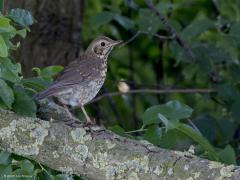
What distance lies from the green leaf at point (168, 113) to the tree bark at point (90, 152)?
46cm

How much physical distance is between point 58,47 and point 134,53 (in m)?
2.34

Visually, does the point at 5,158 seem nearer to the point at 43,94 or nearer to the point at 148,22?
the point at 43,94

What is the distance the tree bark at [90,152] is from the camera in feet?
11.8

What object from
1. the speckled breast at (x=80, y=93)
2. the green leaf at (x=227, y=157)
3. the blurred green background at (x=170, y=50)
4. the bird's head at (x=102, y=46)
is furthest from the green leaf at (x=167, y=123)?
the bird's head at (x=102, y=46)

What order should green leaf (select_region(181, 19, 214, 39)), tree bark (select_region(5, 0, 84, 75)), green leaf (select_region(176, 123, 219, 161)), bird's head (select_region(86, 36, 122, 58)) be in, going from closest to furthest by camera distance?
green leaf (select_region(176, 123, 219, 161)) < bird's head (select_region(86, 36, 122, 58)) < tree bark (select_region(5, 0, 84, 75)) < green leaf (select_region(181, 19, 214, 39))

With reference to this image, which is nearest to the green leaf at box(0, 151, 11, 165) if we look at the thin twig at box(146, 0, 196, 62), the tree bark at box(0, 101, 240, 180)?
the tree bark at box(0, 101, 240, 180)

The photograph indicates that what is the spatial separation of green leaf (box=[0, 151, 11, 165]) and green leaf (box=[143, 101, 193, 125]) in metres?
0.87

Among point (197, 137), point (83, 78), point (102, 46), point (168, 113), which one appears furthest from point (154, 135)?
point (102, 46)

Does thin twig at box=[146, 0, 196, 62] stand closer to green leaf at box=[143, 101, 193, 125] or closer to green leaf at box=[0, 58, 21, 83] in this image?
green leaf at box=[143, 101, 193, 125]

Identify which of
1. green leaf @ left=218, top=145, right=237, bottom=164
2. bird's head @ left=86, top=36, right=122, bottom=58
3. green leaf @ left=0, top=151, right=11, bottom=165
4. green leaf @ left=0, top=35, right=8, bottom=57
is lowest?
green leaf @ left=218, top=145, right=237, bottom=164

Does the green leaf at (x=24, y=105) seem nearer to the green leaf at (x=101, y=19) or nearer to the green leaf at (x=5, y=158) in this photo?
the green leaf at (x=5, y=158)

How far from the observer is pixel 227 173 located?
3.42 m

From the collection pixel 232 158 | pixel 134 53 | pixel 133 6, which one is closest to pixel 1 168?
pixel 232 158

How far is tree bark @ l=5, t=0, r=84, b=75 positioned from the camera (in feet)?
21.5
